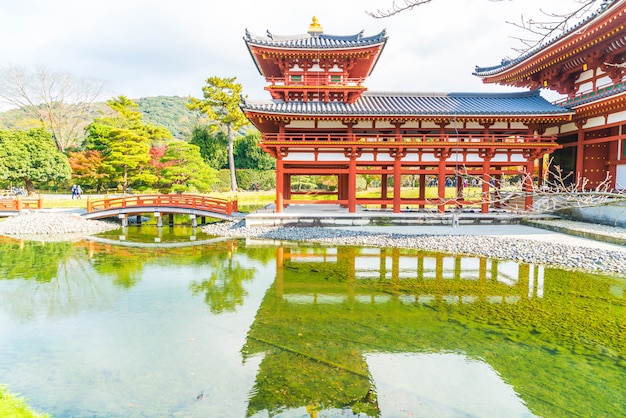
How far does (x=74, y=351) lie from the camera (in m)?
5.73

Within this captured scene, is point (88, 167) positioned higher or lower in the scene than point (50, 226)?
higher

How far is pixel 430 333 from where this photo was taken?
6.38 meters

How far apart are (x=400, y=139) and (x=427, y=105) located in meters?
2.48

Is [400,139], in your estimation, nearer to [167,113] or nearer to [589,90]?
[589,90]

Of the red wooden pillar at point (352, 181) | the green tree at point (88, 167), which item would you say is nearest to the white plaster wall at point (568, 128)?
the red wooden pillar at point (352, 181)

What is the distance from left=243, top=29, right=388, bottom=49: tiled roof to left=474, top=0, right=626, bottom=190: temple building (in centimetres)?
606

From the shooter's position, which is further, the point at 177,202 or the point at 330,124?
the point at 177,202

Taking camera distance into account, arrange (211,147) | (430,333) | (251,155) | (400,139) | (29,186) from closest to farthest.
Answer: (430,333) → (400,139) → (29,186) → (211,147) → (251,155)

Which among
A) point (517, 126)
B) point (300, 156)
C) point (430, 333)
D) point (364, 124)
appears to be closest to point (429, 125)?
point (364, 124)

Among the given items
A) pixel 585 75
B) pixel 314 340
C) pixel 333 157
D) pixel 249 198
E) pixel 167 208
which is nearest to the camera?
pixel 314 340

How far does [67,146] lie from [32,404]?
38.7m

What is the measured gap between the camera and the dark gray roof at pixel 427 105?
50.1 ft

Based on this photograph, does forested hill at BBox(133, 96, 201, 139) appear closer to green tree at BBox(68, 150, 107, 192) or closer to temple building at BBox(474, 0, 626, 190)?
green tree at BBox(68, 150, 107, 192)

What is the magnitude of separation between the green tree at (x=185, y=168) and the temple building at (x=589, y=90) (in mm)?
20238
